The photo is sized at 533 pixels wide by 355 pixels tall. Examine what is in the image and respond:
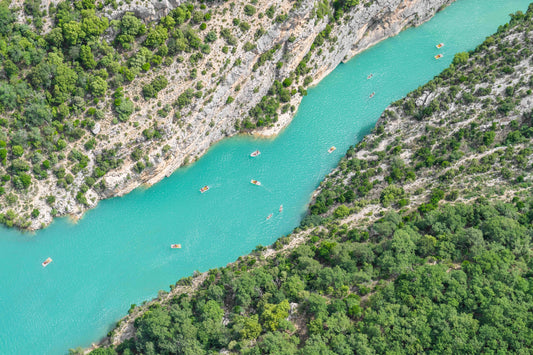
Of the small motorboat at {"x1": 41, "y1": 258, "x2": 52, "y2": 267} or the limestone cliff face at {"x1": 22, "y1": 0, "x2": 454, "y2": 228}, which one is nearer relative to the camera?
the small motorboat at {"x1": 41, "y1": 258, "x2": 52, "y2": 267}

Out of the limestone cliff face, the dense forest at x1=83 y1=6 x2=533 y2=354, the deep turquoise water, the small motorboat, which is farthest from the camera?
the limestone cliff face

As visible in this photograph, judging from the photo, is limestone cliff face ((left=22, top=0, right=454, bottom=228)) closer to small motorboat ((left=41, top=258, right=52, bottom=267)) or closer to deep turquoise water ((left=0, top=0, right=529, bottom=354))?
deep turquoise water ((left=0, top=0, right=529, bottom=354))

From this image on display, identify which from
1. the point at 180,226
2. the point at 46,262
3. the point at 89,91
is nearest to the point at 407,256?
the point at 180,226

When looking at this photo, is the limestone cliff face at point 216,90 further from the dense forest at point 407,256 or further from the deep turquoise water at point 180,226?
the dense forest at point 407,256

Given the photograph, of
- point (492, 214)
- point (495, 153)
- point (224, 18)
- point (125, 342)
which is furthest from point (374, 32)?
point (125, 342)

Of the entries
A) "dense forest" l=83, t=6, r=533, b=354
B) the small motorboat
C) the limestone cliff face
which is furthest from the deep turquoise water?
"dense forest" l=83, t=6, r=533, b=354

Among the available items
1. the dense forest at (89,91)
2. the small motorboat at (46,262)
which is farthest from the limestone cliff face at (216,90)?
the small motorboat at (46,262)
